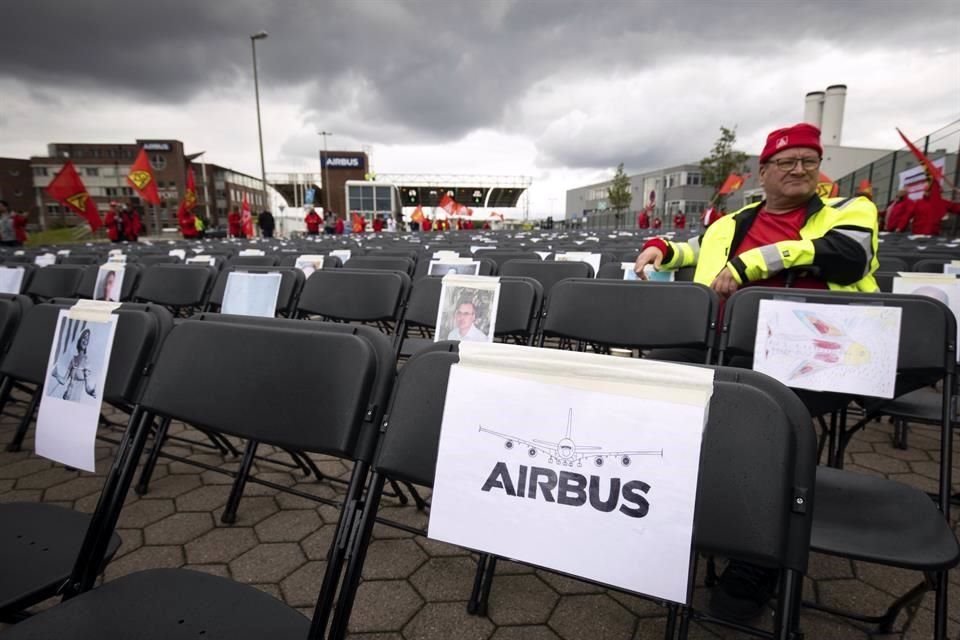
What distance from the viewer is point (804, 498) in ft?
2.63

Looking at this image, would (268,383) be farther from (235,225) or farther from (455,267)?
(235,225)

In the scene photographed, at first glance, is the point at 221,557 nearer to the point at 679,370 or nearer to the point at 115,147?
the point at 679,370

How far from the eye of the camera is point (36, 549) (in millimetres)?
1218

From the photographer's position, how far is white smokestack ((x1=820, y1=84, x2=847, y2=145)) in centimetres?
3375

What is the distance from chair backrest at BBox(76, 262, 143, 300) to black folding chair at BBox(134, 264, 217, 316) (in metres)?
0.26

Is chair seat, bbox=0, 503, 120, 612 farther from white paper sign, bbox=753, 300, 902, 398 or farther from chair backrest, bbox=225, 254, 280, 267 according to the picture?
chair backrest, bbox=225, 254, 280, 267

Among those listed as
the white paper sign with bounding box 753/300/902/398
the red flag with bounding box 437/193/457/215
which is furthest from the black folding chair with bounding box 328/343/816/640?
the red flag with bounding box 437/193/457/215

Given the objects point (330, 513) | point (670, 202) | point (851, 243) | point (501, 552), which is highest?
point (670, 202)

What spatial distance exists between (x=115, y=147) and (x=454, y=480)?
7646cm

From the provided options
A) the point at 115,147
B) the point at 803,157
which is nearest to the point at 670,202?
the point at 803,157

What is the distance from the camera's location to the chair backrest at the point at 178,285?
12.3 ft

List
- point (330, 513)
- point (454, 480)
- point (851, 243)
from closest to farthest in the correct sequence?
point (454, 480) → point (851, 243) → point (330, 513)

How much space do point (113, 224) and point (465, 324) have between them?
17.5 meters

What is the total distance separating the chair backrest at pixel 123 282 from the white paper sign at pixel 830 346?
485cm
